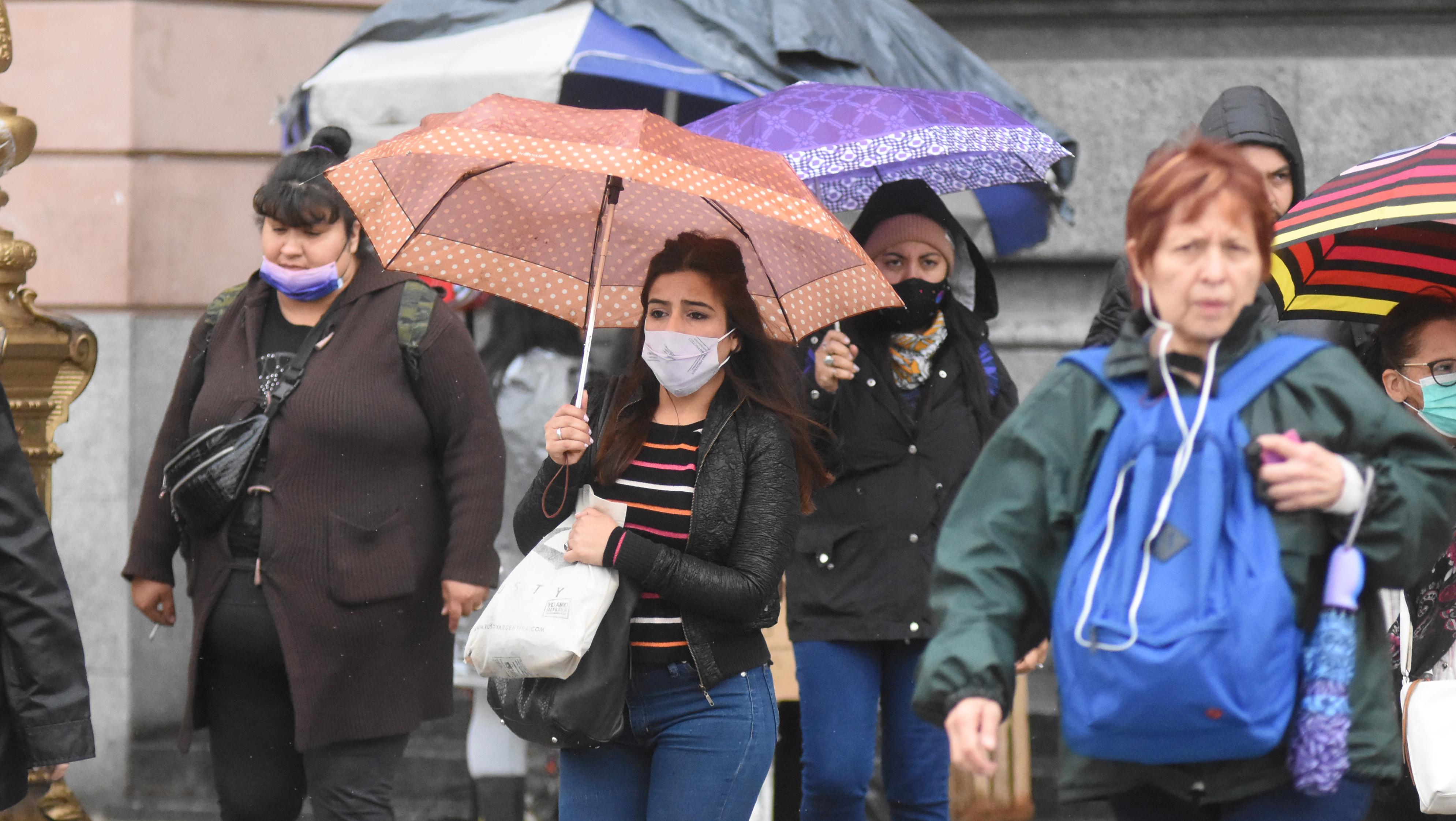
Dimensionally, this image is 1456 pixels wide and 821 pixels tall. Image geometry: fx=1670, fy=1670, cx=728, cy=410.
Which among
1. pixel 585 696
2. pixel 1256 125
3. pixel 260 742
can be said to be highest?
pixel 1256 125

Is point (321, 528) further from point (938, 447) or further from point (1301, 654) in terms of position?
point (1301, 654)

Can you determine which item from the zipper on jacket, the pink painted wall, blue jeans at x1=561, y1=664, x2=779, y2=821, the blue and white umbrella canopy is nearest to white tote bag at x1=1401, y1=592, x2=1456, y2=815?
blue jeans at x1=561, y1=664, x2=779, y2=821

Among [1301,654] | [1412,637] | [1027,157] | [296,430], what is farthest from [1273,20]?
[1301,654]

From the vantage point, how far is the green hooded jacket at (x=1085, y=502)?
8.06ft

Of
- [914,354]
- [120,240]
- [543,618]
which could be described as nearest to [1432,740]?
[914,354]

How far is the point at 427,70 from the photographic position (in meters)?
5.12

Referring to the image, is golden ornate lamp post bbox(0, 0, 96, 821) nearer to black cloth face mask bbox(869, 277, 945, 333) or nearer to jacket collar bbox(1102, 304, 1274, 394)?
black cloth face mask bbox(869, 277, 945, 333)

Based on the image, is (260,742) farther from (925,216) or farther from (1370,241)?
(1370,241)

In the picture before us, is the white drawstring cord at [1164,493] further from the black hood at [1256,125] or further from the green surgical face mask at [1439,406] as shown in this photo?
the black hood at [1256,125]

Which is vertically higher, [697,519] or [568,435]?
[568,435]

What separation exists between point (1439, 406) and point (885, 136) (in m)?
1.46

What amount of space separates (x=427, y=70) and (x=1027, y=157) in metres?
1.90

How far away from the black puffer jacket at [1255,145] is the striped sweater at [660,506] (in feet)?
4.12

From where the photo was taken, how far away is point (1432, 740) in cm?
324
